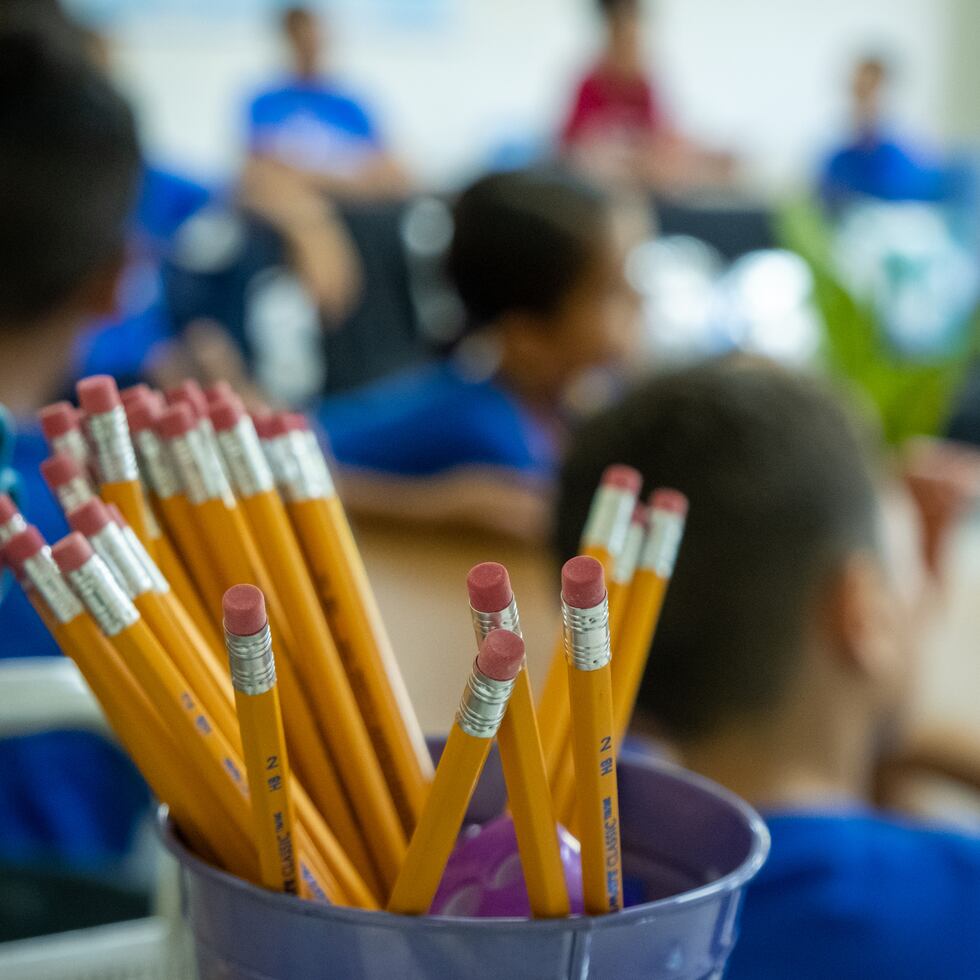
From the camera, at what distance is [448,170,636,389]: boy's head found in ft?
5.88

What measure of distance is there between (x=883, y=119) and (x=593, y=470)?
5078 millimetres

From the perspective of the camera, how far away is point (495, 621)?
0.81ft

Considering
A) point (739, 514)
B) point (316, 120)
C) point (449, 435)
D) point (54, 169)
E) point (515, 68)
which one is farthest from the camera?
point (515, 68)

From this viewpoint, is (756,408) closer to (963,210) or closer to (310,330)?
(310,330)

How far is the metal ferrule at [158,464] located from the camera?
31 cm

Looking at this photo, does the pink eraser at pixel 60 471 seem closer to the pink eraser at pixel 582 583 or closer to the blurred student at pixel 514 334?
the pink eraser at pixel 582 583

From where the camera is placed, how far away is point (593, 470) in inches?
29.9

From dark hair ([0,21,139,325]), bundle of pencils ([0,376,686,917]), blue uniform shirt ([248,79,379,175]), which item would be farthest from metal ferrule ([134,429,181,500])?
blue uniform shirt ([248,79,379,175])

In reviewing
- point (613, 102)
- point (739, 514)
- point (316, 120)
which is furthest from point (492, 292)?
point (613, 102)

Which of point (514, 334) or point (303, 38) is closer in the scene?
point (514, 334)

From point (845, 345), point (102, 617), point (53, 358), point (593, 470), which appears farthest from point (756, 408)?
point (845, 345)

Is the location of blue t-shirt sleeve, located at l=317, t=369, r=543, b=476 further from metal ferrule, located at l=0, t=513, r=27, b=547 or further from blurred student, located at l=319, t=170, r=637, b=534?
metal ferrule, located at l=0, t=513, r=27, b=547

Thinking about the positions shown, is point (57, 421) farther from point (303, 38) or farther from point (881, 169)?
point (881, 169)

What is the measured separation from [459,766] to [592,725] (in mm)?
28
